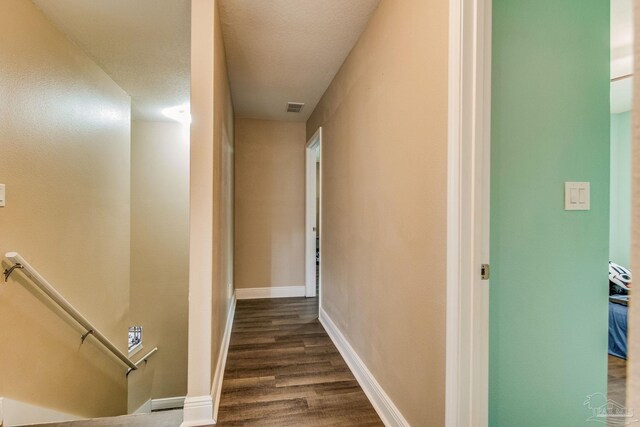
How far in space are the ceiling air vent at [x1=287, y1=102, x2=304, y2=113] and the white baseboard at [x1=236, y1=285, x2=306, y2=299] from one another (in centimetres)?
236

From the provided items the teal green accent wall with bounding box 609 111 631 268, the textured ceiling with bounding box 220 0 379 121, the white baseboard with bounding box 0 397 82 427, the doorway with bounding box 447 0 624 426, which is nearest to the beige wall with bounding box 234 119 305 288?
the textured ceiling with bounding box 220 0 379 121

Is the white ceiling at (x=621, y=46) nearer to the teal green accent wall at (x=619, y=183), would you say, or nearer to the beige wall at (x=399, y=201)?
the teal green accent wall at (x=619, y=183)

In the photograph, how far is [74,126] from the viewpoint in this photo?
2.26m

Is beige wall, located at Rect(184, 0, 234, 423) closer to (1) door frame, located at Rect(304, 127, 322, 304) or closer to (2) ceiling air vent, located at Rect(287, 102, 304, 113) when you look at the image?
(2) ceiling air vent, located at Rect(287, 102, 304, 113)

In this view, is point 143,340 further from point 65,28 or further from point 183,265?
point 65,28

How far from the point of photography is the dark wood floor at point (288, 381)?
1.70 m

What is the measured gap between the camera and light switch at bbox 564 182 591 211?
4.30ft

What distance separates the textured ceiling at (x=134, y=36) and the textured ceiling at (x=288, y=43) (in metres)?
0.36

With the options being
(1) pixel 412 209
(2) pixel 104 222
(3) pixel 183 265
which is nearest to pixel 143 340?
(3) pixel 183 265

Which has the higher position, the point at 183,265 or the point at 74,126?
the point at 74,126

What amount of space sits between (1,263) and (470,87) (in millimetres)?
2503

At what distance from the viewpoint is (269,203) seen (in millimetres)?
4078

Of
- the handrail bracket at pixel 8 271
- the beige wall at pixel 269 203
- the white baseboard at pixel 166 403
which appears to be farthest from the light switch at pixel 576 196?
the white baseboard at pixel 166 403

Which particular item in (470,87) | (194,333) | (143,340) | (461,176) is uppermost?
(470,87)
